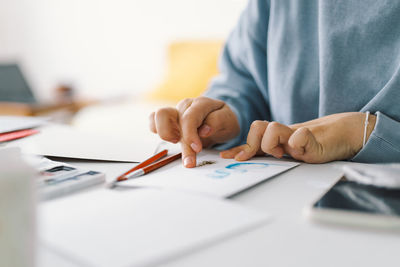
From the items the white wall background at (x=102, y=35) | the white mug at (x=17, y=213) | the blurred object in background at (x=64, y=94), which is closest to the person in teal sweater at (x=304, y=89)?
the white mug at (x=17, y=213)

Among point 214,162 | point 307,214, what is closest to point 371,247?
point 307,214

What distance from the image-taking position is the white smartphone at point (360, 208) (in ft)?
0.92

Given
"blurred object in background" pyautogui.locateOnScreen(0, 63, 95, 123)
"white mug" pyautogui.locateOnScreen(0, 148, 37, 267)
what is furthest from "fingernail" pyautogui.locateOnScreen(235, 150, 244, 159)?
"blurred object in background" pyautogui.locateOnScreen(0, 63, 95, 123)

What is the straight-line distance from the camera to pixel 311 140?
0.49 metres

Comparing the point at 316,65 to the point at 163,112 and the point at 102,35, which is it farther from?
the point at 102,35

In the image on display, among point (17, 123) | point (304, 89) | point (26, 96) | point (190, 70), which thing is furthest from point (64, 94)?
point (304, 89)

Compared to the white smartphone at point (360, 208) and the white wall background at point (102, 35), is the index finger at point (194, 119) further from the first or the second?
the white wall background at point (102, 35)

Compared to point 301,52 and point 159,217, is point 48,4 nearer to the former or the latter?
point 301,52

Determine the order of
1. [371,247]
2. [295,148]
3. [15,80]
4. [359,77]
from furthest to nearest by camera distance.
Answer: [15,80] < [359,77] < [295,148] < [371,247]

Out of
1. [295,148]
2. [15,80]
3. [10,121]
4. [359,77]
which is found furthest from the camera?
[15,80]

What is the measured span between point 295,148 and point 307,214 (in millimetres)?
195

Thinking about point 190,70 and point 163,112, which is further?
point 190,70

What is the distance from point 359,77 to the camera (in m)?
0.65

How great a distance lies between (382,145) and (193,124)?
0.26m
